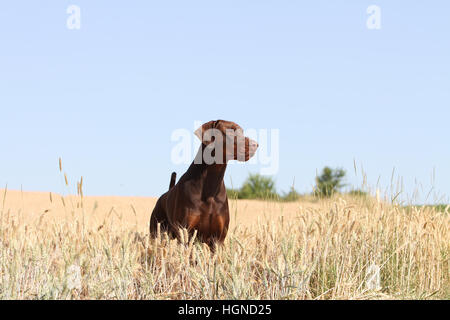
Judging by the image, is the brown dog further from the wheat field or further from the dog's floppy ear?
the wheat field

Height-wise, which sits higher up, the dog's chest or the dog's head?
the dog's head

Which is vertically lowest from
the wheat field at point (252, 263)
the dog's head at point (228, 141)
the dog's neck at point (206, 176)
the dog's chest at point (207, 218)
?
the wheat field at point (252, 263)

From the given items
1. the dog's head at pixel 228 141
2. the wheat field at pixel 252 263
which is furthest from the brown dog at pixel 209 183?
the wheat field at pixel 252 263

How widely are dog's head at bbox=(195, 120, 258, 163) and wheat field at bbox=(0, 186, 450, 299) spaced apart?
75 centimetres

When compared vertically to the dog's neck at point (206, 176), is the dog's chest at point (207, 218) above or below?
A: below

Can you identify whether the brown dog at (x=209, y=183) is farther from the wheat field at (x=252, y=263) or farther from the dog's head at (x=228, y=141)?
the wheat field at (x=252, y=263)

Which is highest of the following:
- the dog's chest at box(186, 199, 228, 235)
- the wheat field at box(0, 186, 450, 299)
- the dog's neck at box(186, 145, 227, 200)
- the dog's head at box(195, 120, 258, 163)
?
the dog's head at box(195, 120, 258, 163)

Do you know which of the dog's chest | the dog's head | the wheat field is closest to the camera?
the wheat field

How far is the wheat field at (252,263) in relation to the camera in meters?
3.90

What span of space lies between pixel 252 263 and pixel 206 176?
98 centimetres

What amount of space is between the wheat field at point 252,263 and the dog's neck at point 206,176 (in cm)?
51

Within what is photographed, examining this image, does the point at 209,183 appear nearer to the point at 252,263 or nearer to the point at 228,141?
the point at 228,141

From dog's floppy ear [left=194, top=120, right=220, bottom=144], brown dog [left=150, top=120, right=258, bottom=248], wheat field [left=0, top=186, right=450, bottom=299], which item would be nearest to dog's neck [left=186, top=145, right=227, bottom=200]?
brown dog [left=150, top=120, right=258, bottom=248]

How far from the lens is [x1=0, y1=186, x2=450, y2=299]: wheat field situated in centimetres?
390
